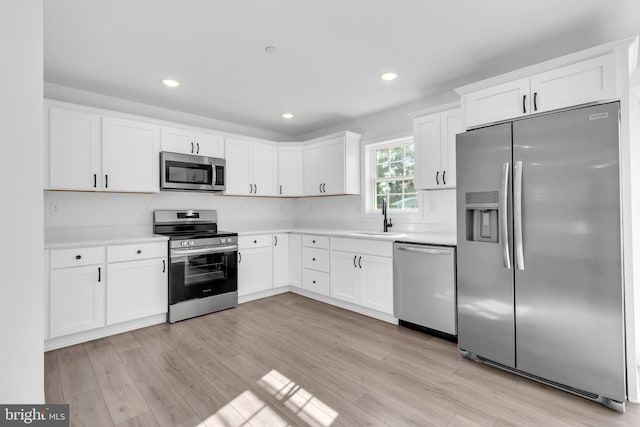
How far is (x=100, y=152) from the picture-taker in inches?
122

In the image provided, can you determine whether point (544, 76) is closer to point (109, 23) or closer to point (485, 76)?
point (485, 76)

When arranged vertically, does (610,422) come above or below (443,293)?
below

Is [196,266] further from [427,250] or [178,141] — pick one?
[427,250]

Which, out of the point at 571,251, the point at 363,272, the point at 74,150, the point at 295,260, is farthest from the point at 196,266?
the point at 571,251

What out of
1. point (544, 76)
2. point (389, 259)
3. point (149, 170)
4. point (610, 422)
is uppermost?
point (544, 76)

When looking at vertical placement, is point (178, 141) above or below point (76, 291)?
above

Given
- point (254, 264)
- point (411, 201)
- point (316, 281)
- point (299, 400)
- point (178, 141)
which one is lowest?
point (299, 400)

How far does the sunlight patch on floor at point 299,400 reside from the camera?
5.85 ft

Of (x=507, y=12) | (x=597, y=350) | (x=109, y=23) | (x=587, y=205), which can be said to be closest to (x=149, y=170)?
(x=109, y=23)

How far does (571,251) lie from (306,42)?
2.40 metres

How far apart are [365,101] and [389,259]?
192 centimetres

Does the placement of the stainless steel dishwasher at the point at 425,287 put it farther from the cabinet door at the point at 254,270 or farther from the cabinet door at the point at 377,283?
the cabinet door at the point at 254,270

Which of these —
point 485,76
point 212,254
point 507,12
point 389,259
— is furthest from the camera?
point 212,254

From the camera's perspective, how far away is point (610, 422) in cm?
174
